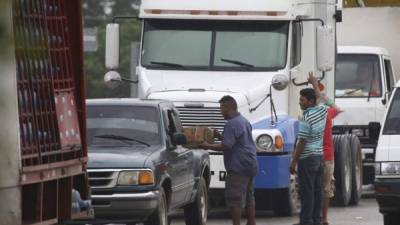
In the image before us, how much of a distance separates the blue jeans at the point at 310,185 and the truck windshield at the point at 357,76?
25.0ft

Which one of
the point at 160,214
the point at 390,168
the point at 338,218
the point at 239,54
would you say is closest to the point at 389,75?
the point at 338,218

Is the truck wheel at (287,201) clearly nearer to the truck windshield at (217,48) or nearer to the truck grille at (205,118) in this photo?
the truck grille at (205,118)

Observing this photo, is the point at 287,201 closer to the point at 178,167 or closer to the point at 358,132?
the point at 178,167

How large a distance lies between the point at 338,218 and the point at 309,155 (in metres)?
3.61

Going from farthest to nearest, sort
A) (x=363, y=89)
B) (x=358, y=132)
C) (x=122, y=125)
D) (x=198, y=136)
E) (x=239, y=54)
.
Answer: (x=363, y=89) → (x=358, y=132) → (x=239, y=54) → (x=198, y=136) → (x=122, y=125)

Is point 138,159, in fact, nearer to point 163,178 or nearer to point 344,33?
point 163,178

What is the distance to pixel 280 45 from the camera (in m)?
16.5

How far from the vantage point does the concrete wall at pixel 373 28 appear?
69.7 ft

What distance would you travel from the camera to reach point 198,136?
44.7 feet

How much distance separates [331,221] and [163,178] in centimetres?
459

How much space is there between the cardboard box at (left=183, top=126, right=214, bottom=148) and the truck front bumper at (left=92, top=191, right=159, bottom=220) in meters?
1.84

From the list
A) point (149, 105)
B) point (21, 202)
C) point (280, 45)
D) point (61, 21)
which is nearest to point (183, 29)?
point (280, 45)

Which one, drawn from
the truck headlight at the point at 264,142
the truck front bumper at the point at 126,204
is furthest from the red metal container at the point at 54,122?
the truck headlight at the point at 264,142

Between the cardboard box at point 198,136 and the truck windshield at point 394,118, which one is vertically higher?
the truck windshield at point 394,118
